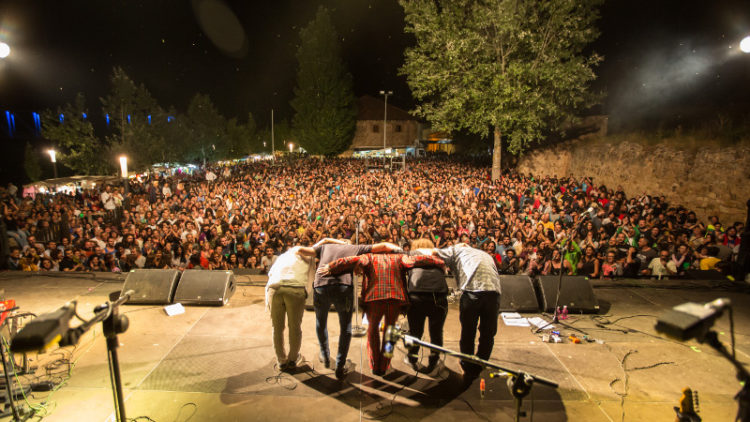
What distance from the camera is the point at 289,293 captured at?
3510mm

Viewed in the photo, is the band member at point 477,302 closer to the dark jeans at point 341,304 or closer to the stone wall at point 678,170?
the dark jeans at point 341,304

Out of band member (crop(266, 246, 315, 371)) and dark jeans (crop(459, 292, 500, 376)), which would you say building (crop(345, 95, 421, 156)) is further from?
dark jeans (crop(459, 292, 500, 376))

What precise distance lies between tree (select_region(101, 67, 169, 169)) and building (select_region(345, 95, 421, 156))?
702 inches

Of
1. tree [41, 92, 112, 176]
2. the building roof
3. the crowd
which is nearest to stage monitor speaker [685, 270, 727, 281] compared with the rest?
the crowd

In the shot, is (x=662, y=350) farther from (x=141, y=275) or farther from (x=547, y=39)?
(x=547, y=39)

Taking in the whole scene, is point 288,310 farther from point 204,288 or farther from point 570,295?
point 570,295

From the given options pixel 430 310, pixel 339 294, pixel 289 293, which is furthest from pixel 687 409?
pixel 289 293

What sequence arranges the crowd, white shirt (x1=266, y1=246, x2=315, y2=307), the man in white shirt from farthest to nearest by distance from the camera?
the man in white shirt, the crowd, white shirt (x1=266, y1=246, x2=315, y2=307)

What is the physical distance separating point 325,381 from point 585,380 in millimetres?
2645

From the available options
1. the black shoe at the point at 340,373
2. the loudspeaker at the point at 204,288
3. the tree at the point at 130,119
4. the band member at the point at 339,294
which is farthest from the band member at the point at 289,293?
the tree at the point at 130,119

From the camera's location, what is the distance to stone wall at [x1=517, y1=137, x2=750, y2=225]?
9.23m

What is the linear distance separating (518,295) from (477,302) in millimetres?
2170

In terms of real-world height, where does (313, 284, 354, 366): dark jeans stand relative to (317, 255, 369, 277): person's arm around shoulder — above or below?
below

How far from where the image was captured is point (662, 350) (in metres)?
4.31
